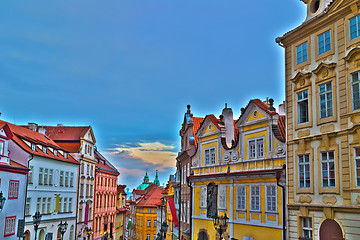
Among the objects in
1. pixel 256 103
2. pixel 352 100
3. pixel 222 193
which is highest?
pixel 256 103

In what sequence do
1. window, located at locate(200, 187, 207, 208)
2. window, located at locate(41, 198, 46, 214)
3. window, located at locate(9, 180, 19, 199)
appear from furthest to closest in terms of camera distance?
1. window, located at locate(41, 198, 46, 214)
2. window, located at locate(9, 180, 19, 199)
3. window, located at locate(200, 187, 207, 208)

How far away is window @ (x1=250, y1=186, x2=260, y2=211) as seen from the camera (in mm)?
27344


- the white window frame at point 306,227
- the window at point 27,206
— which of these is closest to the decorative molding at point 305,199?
the white window frame at point 306,227

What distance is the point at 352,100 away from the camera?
60.7ft

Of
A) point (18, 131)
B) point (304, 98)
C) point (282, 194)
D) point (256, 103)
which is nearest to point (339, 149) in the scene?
point (304, 98)

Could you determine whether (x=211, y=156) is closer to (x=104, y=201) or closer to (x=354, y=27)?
(x=354, y=27)

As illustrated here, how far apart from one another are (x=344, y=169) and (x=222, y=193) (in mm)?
13893

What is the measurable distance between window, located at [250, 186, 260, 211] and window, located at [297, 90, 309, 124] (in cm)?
740

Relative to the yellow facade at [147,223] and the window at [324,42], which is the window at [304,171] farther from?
the yellow facade at [147,223]

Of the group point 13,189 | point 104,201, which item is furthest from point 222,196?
point 104,201

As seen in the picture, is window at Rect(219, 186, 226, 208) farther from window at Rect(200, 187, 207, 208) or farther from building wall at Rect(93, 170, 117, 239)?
building wall at Rect(93, 170, 117, 239)

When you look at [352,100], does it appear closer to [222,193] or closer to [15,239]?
[222,193]

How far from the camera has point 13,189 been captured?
37.6 metres

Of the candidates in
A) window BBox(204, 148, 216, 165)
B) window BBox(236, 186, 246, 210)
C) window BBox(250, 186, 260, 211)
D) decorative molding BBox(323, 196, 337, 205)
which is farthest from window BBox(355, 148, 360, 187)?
window BBox(204, 148, 216, 165)
